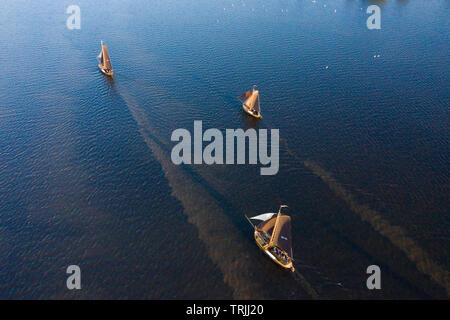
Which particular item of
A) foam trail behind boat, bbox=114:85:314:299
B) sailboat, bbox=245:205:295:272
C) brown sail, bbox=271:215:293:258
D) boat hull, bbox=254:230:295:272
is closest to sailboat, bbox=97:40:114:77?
foam trail behind boat, bbox=114:85:314:299

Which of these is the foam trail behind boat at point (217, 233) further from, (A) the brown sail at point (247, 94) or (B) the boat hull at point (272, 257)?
(A) the brown sail at point (247, 94)

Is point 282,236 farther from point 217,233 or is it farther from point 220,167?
point 220,167

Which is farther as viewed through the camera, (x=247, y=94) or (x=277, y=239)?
(x=247, y=94)

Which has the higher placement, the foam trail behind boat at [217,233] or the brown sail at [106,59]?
the brown sail at [106,59]

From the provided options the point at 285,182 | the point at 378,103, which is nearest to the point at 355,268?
the point at 285,182

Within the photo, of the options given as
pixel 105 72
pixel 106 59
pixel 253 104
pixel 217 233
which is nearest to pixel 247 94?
pixel 253 104

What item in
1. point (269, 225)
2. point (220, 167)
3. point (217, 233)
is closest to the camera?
point (269, 225)

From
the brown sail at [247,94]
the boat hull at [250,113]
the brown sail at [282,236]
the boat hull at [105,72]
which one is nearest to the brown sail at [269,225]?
the brown sail at [282,236]

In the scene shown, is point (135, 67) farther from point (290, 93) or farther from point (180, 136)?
point (290, 93)
